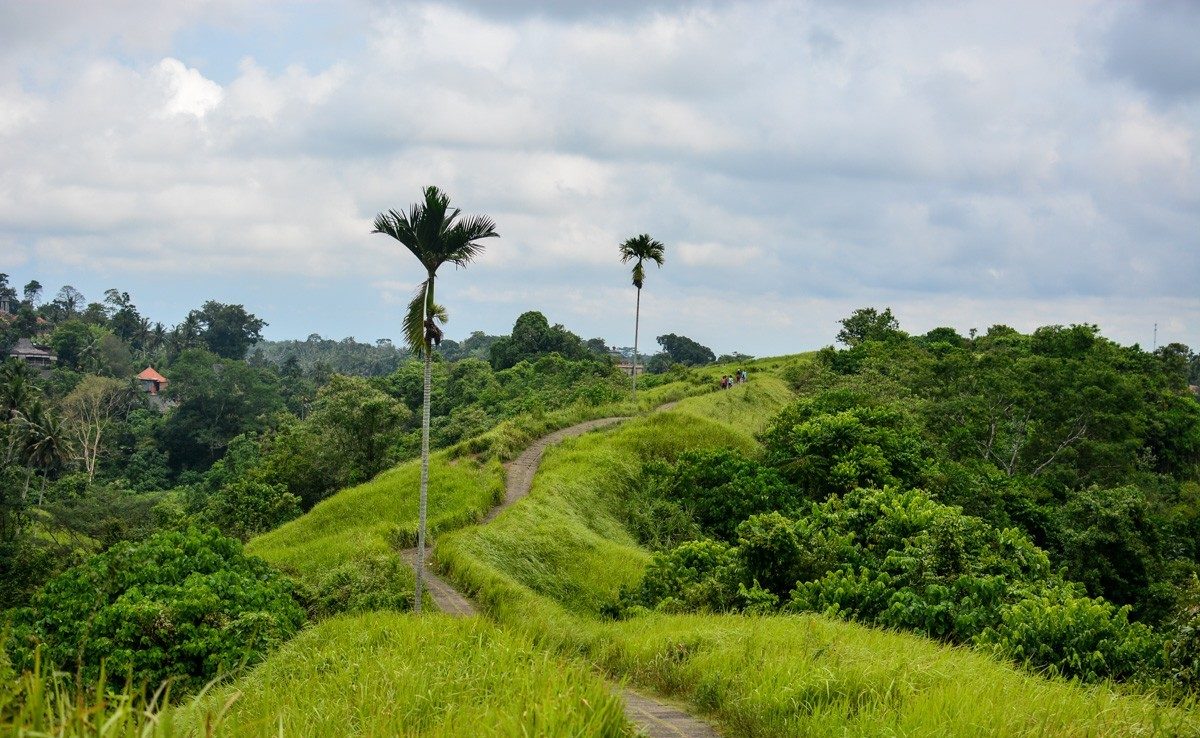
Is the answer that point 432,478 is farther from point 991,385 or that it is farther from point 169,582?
point 991,385

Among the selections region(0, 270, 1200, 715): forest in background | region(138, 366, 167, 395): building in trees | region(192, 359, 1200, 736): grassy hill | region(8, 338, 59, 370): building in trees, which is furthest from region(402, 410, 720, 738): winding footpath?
region(8, 338, 59, 370): building in trees

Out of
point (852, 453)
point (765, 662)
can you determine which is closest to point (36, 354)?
point (852, 453)

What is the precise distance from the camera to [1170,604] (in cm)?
1803

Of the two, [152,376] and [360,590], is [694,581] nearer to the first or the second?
[360,590]

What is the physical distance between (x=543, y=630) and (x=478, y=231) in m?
5.59

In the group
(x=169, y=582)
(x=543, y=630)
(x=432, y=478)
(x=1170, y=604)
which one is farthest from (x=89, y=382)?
(x=1170, y=604)

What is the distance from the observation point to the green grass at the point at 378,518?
16.8 m

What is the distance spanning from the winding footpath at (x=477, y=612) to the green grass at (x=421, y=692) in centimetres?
89

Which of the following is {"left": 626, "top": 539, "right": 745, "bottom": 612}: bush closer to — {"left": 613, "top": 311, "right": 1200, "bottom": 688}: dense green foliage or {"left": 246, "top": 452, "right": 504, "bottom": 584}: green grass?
{"left": 613, "top": 311, "right": 1200, "bottom": 688}: dense green foliage

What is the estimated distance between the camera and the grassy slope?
6262 millimetres

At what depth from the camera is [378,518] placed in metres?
19.5

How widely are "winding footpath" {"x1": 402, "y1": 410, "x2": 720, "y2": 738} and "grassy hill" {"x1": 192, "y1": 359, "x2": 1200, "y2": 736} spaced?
0.30 metres

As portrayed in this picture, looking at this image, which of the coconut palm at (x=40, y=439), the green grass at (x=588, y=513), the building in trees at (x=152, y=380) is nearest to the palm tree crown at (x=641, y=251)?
the green grass at (x=588, y=513)

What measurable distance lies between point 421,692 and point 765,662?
3488 mm
